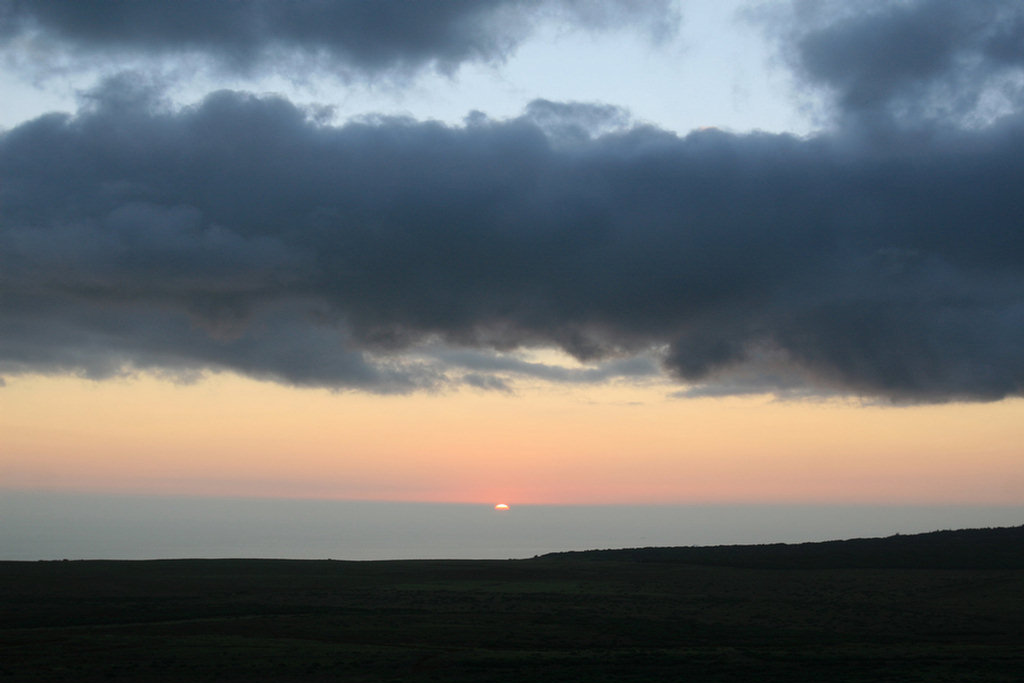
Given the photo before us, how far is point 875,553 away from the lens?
450 ft

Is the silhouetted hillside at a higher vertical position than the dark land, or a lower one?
higher

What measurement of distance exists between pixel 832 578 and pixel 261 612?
61214 millimetres

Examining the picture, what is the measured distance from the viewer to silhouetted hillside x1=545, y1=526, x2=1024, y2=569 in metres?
126

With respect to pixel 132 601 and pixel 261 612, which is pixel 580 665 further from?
pixel 132 601

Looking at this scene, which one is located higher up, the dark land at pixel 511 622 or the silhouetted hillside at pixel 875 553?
the silhouetted hillside at pixel 875 553

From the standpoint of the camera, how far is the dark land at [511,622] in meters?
48.0

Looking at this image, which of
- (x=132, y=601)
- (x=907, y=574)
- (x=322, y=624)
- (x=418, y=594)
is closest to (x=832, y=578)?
(x=907, y=574)

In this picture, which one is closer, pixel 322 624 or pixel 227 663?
pixel 227 663

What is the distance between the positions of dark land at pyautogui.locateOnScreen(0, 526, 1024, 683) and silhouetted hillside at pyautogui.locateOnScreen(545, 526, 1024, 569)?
1.59 metres

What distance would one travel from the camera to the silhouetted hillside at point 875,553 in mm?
125625

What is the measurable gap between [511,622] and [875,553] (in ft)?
286

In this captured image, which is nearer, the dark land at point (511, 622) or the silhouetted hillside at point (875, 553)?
the dark land at point (511, 622)

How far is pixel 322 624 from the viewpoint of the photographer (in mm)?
64625

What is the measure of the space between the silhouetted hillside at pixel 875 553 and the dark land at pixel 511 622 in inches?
62.8
